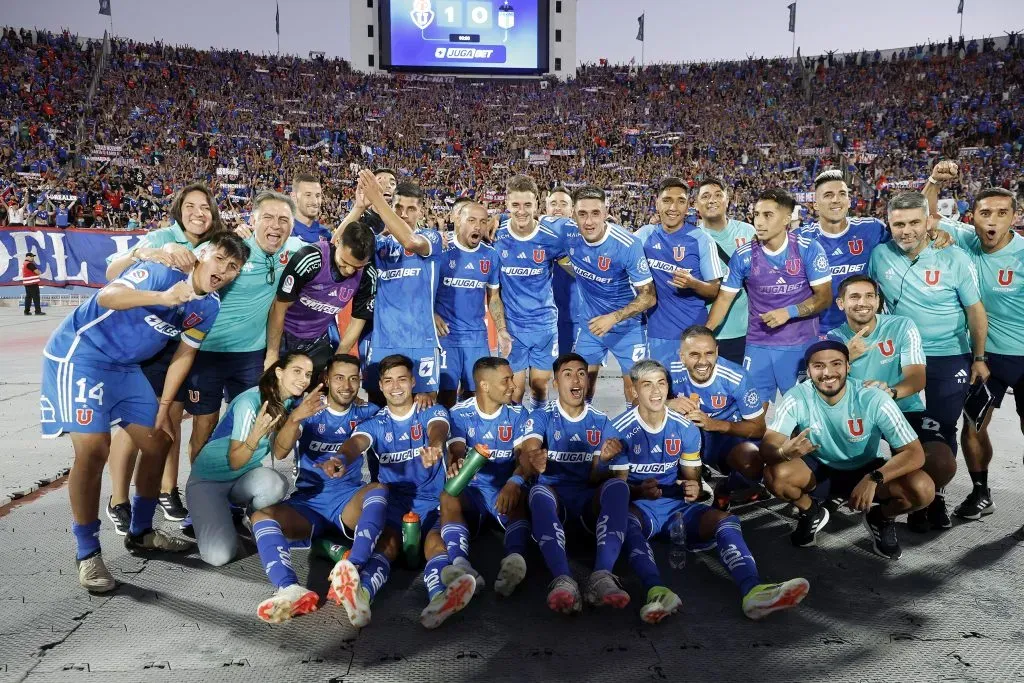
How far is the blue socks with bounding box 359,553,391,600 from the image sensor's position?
3717mm

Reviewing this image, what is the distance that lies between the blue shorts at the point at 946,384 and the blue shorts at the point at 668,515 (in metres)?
1.98

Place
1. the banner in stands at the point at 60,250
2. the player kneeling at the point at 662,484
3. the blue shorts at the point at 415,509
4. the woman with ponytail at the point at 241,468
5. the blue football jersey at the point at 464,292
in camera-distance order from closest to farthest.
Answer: the player kneeling at the point at 662,484 < the woman with ponytail at the point at 241,468 < the blue shorts at the point at 415,509 < the blue football jersey at the point at 464,292 < the banner in stands at the point at 60,250

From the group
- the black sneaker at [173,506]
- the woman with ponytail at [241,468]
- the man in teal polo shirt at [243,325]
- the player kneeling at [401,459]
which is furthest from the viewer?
the man in teal polo shirt at [243,325]

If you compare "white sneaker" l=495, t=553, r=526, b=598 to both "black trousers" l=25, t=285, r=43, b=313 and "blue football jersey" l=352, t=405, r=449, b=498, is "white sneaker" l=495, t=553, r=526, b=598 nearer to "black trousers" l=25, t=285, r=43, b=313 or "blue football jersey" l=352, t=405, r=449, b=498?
"blue football jersey" l=352, t=405, r=449, b=498

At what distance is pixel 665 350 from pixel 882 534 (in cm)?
243

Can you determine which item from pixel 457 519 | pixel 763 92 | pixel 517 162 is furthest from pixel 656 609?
pixel 763 92

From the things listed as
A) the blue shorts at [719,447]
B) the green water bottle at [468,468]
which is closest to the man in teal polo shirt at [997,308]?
the blue shorts at [719,447]

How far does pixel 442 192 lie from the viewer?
29.9 meters

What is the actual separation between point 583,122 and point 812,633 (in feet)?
117

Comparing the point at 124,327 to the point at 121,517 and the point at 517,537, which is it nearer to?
the point at 121,517

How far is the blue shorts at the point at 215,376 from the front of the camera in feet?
16.6

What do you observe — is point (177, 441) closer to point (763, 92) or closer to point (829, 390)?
point (829, 390)

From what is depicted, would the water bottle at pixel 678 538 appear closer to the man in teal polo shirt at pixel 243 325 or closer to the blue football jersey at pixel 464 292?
Answer: the blue football jersey at pixel 464 292

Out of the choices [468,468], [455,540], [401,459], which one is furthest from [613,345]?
[455,540]
